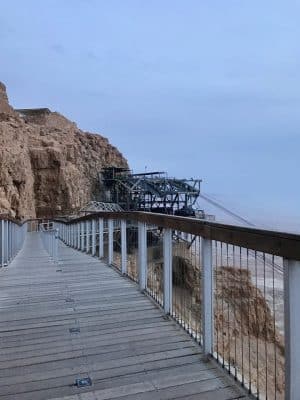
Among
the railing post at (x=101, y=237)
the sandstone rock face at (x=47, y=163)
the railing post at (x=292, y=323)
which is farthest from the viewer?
the sandstone rock face at (x=47, y=163)

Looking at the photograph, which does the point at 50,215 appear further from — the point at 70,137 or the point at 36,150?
the point at 70,137

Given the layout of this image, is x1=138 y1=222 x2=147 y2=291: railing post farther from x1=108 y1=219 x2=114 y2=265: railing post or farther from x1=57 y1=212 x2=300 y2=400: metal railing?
x1=108 y1=219 x2=114 y2=265: railing post

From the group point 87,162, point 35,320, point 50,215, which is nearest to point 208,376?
point 35,320

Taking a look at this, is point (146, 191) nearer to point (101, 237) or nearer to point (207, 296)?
point (101, 237)

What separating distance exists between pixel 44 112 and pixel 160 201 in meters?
26.1

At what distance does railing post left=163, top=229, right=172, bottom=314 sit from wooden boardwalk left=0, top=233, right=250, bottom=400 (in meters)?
0.17

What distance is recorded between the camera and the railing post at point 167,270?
216 inches

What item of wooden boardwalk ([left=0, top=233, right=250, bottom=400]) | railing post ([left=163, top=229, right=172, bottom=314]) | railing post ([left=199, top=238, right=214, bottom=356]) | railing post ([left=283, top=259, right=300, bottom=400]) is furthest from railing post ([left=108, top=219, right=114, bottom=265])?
railing post ([left=283, top=259, right=300, bottom=400])

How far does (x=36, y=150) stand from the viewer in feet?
171

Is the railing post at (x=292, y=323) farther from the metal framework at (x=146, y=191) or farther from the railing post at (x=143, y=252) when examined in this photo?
the metal framework at (x=146, y=191)

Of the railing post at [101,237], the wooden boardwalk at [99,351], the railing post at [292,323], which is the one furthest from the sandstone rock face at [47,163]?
the railing post at [292,323]

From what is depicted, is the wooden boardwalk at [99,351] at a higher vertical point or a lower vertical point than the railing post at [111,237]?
lower

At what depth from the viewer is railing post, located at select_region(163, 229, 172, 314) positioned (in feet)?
18.0

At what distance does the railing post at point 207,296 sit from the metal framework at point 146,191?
53023 millimetres
